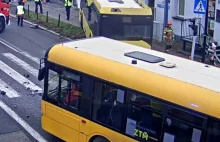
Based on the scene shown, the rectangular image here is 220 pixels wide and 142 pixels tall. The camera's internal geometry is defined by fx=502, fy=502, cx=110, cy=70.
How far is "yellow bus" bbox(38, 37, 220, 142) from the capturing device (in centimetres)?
922

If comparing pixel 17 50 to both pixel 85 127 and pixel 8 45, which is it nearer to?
pixel 8 45

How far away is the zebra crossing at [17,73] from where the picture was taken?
54.2 ft

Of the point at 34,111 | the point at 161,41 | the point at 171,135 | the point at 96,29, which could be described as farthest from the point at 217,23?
the point at 171,135

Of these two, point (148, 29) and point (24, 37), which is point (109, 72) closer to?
point (148, 29)

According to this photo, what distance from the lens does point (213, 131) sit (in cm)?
886

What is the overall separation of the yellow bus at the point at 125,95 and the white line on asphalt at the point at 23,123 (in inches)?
13.8

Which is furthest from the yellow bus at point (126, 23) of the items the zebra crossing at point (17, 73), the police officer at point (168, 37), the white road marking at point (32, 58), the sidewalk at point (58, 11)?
the sidewalk at point (58, 11)

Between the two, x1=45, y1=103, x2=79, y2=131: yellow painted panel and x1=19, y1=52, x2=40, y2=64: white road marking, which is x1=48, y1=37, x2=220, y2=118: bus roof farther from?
x1=19, y1=52, x2=40, y2=64: white road marking

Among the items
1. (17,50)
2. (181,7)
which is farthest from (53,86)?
(181,7)

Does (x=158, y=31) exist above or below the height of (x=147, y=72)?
below

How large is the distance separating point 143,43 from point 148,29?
0.62 m

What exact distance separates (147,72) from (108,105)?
127cm

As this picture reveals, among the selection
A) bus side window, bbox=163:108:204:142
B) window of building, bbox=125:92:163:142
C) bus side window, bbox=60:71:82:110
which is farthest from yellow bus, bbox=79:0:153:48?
bus side window, bbox=163:108:204:142

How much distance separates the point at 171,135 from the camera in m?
9.57
